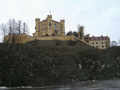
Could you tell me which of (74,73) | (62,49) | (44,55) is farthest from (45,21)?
(74,73)

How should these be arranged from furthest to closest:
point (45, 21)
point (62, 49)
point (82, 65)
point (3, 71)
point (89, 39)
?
point (89, 39) → point (45, 21) → point (62, 49) → point (82, 65) → point (3, 71)

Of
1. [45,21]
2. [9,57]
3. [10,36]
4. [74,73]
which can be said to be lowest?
[74,73]

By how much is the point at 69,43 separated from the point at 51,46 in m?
12.1

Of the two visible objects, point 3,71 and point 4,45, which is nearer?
point 3,71

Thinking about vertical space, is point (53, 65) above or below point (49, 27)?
below

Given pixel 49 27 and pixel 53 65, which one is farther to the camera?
pixel 49 27

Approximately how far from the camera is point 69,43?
311ft

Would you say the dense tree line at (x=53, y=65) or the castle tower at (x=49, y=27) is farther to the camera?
the castle tower at (x=49, y=27)

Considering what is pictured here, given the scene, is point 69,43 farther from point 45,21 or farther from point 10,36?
point 10,36

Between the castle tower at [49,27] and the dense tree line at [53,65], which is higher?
the castle tower at [49,27]

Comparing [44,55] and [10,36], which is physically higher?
[10,36]

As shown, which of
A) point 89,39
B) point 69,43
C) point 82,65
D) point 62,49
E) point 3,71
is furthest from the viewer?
point 89,39

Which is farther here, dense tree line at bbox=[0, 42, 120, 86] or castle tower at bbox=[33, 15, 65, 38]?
castle tower at bbox=[33, 15, 65, 38]

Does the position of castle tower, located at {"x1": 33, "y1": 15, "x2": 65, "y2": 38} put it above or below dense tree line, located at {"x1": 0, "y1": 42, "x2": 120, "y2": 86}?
above
